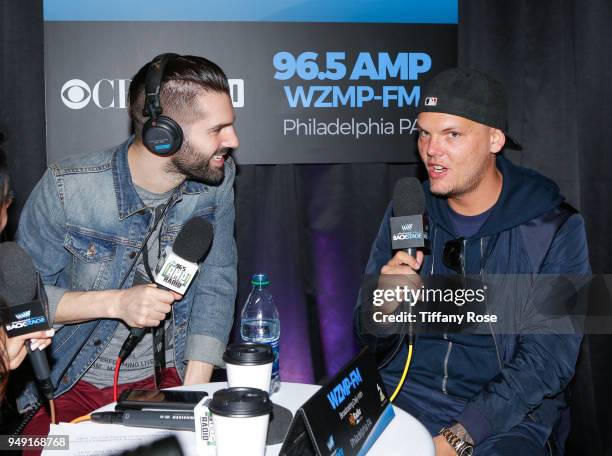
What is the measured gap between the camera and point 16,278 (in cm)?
174

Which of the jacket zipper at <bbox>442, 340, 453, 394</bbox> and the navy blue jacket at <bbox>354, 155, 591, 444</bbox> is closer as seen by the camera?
the navy blue jacket at <bbox>354, 155, 591, 444</bbox>

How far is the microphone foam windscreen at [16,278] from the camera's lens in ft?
5.66

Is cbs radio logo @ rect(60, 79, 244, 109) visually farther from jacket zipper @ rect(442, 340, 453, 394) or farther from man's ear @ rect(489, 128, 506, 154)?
jacket zipper @ rect(442, 340, 453, 394)

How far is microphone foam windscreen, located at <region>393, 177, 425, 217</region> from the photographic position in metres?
2.34

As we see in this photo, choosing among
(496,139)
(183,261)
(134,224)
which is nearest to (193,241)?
(183,261)

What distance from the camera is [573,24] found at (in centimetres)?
369

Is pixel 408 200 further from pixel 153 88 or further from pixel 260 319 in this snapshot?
pixel 260 319

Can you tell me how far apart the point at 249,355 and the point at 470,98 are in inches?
57.2

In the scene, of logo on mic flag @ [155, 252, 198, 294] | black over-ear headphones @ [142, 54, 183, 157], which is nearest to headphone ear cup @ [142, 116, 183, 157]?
black over-ear headphones @ [142, 54, 183, 157]

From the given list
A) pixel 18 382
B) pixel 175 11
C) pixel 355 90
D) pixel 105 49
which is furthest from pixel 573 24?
pixel 18 382

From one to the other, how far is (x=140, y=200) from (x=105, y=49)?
1.12 meters

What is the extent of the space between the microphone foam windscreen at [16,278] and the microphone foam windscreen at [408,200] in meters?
1.17

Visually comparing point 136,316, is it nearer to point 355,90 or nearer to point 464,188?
point 464,188

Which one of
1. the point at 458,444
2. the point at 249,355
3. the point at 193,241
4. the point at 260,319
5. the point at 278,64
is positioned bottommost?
the point at 458,444
